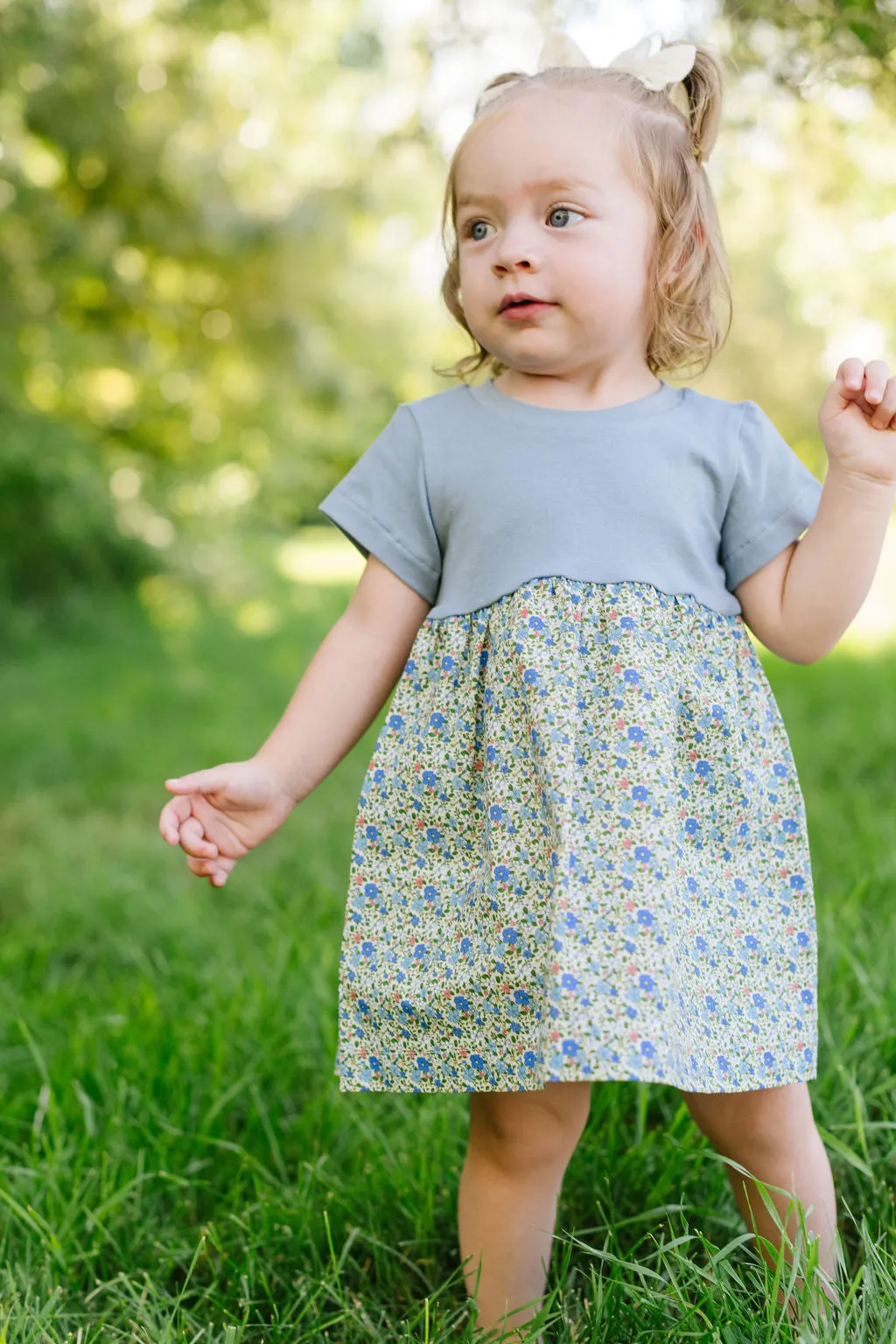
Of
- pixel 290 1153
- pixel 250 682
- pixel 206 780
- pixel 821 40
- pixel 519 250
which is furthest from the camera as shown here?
pixel 250 682

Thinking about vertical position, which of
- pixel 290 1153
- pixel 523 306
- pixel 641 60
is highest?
pixel 641 60

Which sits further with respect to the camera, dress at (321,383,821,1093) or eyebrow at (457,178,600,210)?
eyebrow at (457,178,600,210)

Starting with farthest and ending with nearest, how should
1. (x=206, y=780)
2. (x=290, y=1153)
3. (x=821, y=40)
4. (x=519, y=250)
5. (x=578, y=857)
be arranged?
1. (x=821, y=40)
2. (x=290, y=1153)
3. (x=206, y=780)
4. (x=519, y=250)
5. (x=578, y=857)

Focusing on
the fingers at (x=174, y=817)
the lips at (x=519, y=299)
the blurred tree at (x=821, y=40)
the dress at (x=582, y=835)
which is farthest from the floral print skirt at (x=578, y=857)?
the blurred tree at (x=821, y=40)

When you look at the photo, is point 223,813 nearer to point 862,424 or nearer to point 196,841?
point 196,841

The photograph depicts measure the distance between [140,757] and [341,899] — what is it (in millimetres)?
2220

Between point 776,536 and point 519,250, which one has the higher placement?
point 519,250

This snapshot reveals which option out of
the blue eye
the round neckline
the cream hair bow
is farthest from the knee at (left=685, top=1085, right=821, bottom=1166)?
the cream hair bow

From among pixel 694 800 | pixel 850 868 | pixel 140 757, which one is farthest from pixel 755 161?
pixel 140 757

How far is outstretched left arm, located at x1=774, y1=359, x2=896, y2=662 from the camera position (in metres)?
1.53

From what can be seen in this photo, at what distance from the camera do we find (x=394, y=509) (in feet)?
5.62

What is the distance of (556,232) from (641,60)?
0.30m

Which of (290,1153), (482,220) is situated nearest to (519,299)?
(482,220)

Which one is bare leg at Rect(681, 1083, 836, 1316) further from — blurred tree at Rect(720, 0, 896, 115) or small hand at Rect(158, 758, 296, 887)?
blurred tree at Rect(720, 0, 896, 115)
